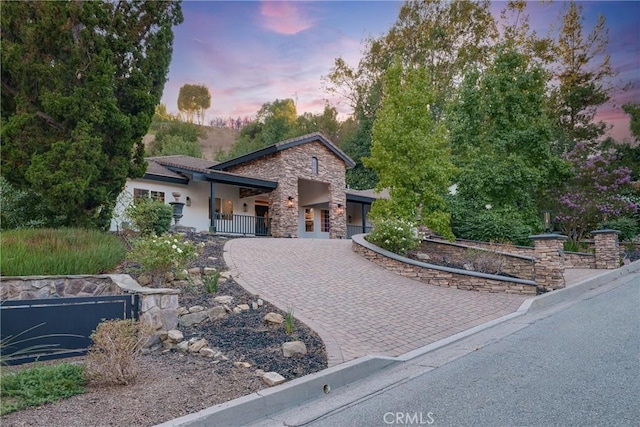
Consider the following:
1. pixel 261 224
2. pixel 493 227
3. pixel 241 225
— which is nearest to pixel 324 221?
Answer: pixel 261 224

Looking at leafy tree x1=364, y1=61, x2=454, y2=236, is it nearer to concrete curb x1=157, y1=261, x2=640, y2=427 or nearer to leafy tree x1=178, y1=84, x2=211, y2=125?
concrete curb x1=157, y1=261, x2=640, y2=427

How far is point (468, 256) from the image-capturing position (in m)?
11.7

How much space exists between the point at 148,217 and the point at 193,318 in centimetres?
603

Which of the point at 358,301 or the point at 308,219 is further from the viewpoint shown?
the point at 308,219

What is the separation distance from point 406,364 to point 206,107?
185 feet

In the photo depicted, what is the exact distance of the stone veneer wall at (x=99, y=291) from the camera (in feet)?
17.5

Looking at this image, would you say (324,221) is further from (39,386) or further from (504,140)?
(39,386)

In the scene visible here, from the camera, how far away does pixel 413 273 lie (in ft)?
33.7

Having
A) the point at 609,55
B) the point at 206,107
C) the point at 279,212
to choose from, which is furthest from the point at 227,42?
the point at 206,107

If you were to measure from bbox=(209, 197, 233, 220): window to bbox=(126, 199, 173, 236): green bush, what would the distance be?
7306 millimetres

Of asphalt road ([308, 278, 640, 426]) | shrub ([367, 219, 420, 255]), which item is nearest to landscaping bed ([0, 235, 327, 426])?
asphalt road ([308, 278, 640, 426])

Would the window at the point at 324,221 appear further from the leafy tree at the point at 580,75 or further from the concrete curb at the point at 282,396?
the concrete curb at the point at 282,396

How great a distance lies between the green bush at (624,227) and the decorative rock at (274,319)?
17.8 m

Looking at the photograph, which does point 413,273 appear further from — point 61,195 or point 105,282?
point 61,195
